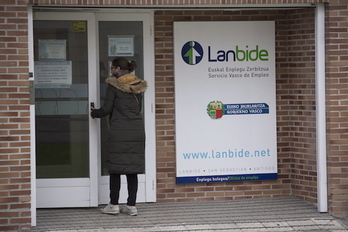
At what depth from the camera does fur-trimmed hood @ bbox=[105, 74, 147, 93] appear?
8812mm

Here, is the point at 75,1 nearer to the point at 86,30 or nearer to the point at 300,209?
the point at 86,30

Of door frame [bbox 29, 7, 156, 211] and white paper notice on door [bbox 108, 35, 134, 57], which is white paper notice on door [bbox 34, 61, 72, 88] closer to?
door frame [bbox 29, 7, 156, 211]

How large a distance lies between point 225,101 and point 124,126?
5.22ft

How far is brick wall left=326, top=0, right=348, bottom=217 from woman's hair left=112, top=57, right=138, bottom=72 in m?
2.29

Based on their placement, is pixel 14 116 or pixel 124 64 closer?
pixel 14 116

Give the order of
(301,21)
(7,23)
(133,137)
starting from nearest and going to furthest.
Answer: (7,23) < (133,137) < (301,21)

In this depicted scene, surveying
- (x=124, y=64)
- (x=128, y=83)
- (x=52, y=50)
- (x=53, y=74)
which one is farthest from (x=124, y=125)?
(x=52, y=50)

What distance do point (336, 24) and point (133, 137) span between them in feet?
8.90

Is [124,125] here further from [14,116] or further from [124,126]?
[14,116]

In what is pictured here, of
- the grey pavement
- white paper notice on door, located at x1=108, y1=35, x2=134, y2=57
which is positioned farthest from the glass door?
white paper notice on door, located at x1=108, y1=35, x2=134, y2=57

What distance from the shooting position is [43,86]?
9.36 meters

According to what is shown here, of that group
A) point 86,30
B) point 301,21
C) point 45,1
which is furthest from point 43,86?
point 301,21

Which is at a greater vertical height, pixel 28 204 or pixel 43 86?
pixel 43 86

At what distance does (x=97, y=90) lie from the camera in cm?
943
